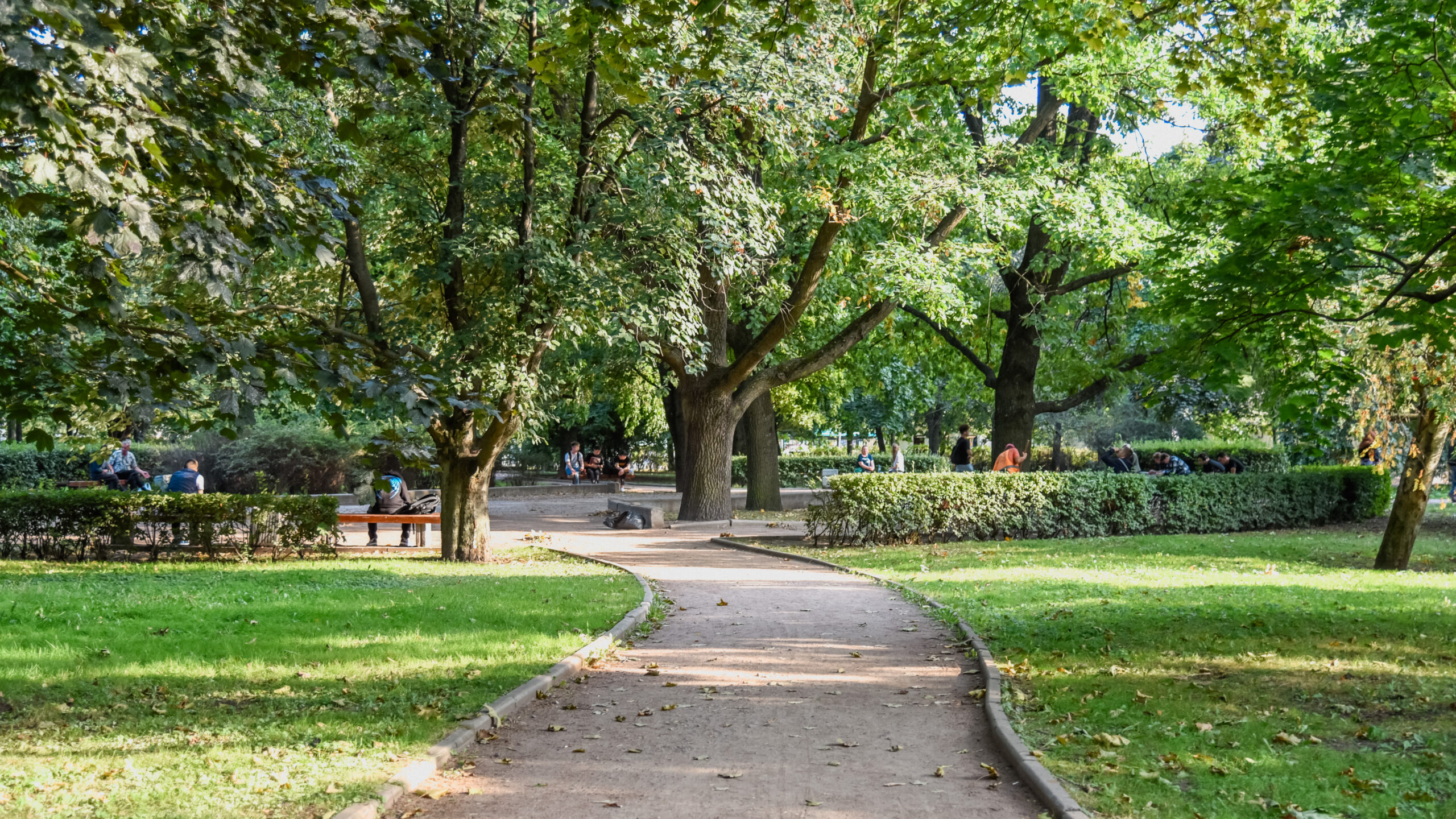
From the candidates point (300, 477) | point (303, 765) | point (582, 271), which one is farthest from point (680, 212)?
point (300, 477)

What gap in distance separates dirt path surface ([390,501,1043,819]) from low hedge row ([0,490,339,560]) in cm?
821

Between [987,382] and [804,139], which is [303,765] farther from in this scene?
[987,382]

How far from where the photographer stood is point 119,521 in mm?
15891

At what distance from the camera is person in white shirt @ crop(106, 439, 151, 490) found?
78.8ft

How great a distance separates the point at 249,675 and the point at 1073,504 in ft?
51.4

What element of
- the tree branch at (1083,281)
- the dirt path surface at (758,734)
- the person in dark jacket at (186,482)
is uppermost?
the tree branch at (1083,281)

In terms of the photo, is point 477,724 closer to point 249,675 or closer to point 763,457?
point 249,675

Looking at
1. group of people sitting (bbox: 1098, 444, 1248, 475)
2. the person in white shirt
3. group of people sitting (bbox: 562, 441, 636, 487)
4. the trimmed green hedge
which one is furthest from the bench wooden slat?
the trimmed green hedge

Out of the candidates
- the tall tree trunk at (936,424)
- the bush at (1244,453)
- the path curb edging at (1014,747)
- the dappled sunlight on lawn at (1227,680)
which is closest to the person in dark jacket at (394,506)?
the dappled sunlight on lawn at (1227,680)

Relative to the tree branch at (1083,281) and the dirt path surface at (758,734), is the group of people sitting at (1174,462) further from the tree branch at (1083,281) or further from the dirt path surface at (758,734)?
the dirt path surface at (758,734)

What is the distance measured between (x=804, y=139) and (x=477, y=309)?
242 inches

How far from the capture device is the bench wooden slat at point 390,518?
1781 centimetres

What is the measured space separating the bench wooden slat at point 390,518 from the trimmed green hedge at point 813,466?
21.1 metres

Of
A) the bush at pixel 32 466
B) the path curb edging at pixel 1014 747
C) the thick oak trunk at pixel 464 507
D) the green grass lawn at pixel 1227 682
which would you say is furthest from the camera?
the bush at pixel 32 466
